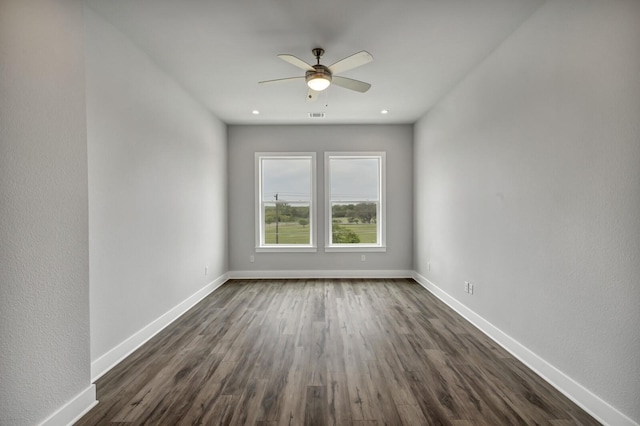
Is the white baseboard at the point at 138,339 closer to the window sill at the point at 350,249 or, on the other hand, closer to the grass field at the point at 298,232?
the grass field at the point at 298,232

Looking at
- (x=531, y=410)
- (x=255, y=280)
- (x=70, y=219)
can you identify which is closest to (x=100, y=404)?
(x=70, y=219)

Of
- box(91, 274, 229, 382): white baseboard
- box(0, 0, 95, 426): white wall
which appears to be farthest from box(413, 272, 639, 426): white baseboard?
box(91, 274, 229, 382): white baseboard

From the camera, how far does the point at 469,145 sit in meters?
3.57

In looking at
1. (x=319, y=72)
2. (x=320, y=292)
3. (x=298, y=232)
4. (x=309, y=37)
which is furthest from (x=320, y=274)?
(x=309, y=37)

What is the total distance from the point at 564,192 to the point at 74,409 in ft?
11.5

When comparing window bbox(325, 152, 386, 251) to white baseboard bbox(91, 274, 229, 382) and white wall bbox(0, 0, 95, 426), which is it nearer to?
white baseboard bbox(91, 274, 229, 382)

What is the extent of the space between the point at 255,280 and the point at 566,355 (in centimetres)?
450

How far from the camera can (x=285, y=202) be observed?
5.84 metres

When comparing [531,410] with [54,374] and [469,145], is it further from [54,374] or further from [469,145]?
[54,374]

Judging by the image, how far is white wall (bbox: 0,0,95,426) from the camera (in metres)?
1.52

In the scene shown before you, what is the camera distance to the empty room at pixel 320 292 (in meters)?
1.73

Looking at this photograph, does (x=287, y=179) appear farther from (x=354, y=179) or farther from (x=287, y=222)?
(x=354, y=179)

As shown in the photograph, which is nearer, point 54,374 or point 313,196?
point 54,374

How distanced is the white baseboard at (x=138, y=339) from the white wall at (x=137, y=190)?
0.12 feet
